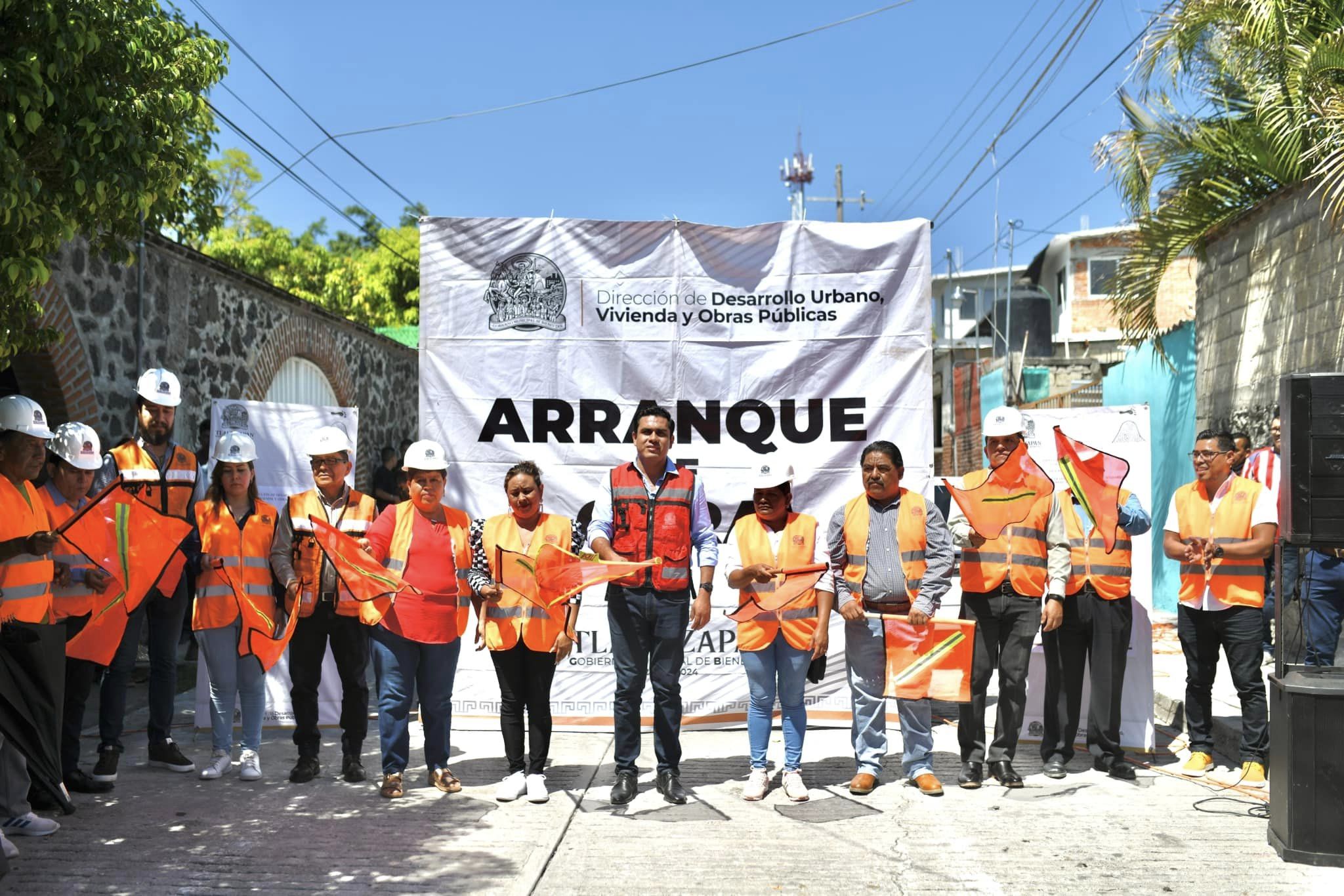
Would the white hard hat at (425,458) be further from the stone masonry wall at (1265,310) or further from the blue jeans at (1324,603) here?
the stone masonry wall at (1265,310)

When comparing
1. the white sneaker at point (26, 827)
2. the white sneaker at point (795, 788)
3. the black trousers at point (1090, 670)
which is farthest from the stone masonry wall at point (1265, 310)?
the white sneaker at point (26, 827)

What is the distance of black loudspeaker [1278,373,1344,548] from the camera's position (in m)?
5.23

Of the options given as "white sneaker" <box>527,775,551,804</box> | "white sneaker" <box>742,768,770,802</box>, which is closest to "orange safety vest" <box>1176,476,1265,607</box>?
"white sneaker" <box>742,768,770,802</box>

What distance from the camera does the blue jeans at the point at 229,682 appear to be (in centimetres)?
639

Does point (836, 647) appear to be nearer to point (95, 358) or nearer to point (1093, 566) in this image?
point (1093, 566)

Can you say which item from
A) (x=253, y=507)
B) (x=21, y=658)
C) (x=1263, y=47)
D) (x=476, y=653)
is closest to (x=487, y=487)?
(x=476, y=653)

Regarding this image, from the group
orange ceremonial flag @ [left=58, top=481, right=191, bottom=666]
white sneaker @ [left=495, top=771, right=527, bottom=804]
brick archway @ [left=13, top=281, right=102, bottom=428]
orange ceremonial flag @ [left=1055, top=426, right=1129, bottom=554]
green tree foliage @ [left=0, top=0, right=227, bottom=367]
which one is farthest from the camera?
brick archway @ [left=13, top=281, right=102, bottom=428]

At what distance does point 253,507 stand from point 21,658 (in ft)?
5.49

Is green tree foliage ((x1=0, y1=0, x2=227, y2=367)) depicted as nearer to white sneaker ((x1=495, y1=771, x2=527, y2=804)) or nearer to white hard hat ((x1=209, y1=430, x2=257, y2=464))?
white hard hat ((x1=209, y1=430, x2=257, y2=464))

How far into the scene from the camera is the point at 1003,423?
6535 mm

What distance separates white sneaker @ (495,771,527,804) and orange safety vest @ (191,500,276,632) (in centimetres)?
159

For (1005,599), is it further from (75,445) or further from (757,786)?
(75,445)

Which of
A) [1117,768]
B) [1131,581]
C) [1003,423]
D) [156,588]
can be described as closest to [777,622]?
[1003,423]

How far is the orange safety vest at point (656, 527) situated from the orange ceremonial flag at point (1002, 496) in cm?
149
